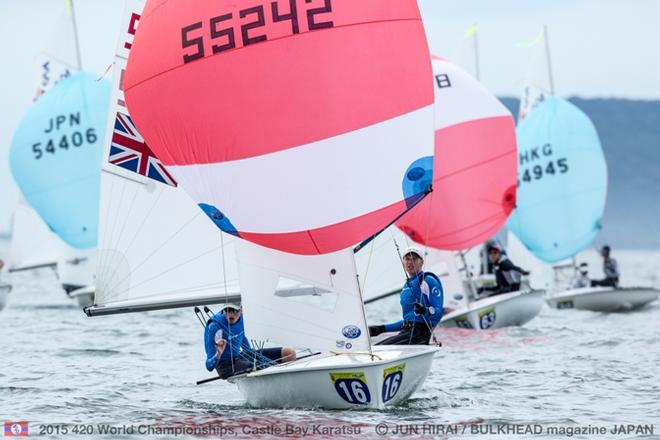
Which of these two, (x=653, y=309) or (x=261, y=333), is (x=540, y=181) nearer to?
(x=653, y=309)

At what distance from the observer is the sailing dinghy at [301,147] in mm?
9758

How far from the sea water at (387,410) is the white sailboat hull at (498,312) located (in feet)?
0.84

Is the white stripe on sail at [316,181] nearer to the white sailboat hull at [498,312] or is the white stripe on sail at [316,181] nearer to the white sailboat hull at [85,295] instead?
the white sailboat hull at [498,312]

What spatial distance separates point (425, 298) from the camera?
11.3 meters

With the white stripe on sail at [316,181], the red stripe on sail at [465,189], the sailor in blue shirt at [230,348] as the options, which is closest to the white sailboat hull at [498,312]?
the red stripe on sail at [465,189]

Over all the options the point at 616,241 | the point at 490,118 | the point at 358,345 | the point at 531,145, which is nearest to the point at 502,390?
the point at 358,345

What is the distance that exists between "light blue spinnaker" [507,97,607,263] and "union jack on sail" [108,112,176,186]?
1398 cm

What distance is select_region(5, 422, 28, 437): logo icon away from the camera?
372 inches

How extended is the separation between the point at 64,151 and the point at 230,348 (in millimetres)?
11834

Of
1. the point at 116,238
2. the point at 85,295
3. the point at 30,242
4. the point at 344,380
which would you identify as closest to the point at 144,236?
the point at 116,238

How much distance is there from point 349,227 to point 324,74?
118cm

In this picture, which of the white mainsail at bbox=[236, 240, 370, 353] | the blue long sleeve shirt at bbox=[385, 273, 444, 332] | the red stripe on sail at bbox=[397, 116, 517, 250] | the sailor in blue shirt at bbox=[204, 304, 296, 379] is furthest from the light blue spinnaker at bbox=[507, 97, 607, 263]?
the white mainsail at bbox=[236, 240, 370, 353]

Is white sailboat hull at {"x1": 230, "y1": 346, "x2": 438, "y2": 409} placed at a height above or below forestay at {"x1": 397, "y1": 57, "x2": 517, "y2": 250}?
below

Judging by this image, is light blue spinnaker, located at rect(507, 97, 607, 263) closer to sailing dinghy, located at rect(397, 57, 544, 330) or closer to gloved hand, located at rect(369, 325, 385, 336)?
sailing dinghy, located at rect(397, 57, 544, 330)
